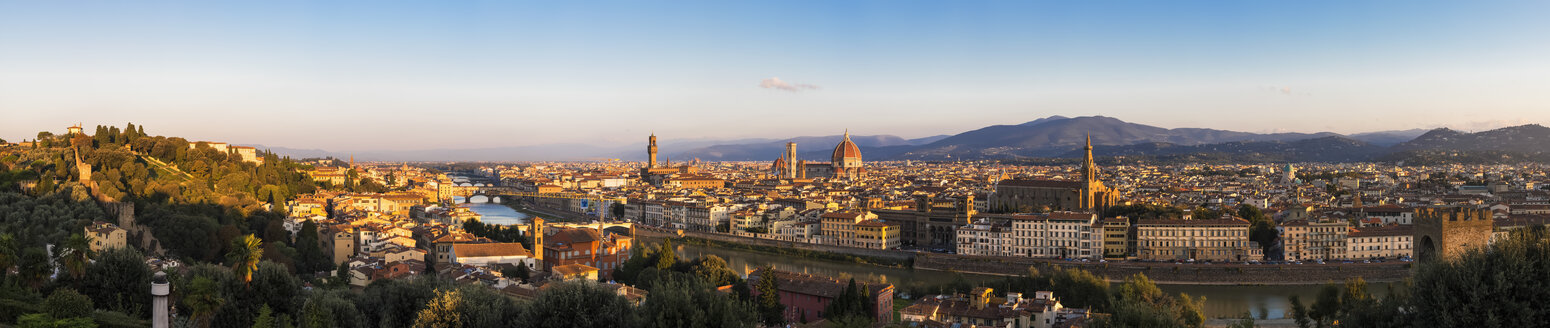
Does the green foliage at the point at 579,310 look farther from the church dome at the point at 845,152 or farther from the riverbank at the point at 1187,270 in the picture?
the church dome at the point at 845,152

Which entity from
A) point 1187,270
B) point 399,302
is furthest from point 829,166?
point 399,302

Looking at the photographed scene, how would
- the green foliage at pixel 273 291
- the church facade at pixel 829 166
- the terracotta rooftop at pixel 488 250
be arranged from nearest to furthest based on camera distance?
the green foliage at pixel 273 291
the terracotta rooftop at pixel 488 250
the church facade at pixel 829 166

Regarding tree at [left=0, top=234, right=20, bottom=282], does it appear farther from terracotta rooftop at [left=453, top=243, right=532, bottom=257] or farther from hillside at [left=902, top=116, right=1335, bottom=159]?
hillside at [left=902, top=116, right=1335, bottom=159]

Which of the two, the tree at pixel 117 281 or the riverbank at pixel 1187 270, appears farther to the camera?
the riverbank at pixel 1187 270

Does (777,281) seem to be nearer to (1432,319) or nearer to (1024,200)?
(1432,319)

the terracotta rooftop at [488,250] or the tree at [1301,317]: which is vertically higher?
the terracotta rooftop at [488,250]

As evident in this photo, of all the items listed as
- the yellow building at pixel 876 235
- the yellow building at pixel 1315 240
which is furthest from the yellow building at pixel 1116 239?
the yellow building at pixel 876 235

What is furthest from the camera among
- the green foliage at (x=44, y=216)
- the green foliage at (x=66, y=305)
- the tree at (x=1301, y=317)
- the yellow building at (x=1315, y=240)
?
the yellow building at (x=1315, y=240)

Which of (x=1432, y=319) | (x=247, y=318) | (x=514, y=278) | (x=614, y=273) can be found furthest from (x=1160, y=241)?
(x=247, y=318)
